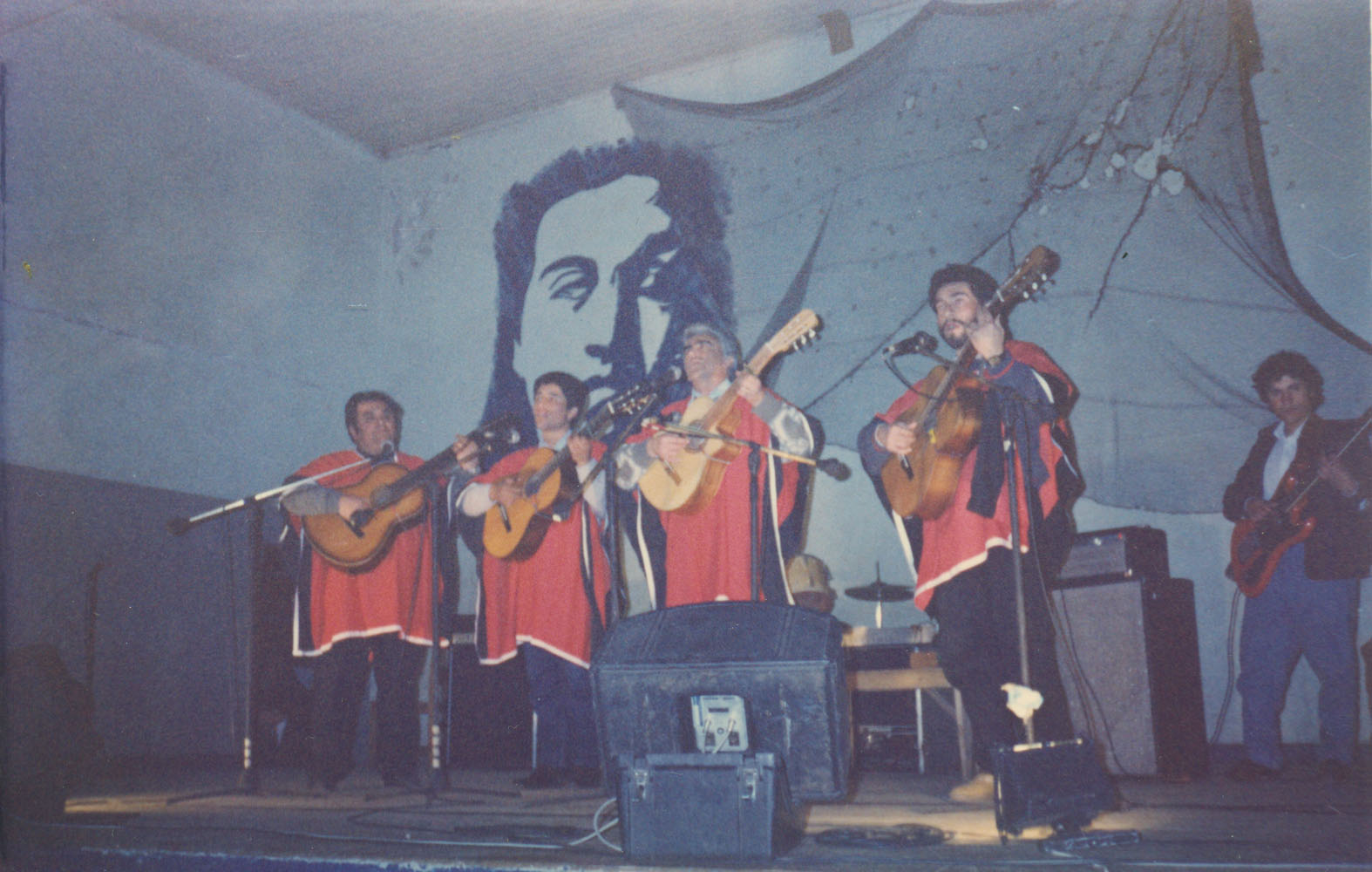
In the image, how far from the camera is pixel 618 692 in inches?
96.4

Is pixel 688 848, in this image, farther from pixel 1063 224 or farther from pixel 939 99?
pixel 939 99

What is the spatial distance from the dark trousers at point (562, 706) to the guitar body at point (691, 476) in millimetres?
755

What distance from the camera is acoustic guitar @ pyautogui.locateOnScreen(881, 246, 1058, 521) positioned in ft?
9.90

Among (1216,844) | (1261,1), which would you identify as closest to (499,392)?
(1261,1)

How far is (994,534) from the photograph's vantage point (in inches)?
118

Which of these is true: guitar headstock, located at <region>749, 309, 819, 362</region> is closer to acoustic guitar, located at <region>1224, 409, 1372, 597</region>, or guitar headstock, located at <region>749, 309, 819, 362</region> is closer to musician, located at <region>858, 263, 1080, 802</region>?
musician, located at <region>858, 263, 1080, 802</region>

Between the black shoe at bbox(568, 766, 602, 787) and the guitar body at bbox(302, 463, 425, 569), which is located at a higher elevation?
the guitar body at bbox(302, 463, 425, 569)

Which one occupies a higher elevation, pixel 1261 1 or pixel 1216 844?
pixel 1261 1

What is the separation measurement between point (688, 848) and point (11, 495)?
13.7ft

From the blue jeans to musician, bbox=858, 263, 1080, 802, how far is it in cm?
130

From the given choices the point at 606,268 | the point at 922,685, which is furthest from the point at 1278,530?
the point at 606,268

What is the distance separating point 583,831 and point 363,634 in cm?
196

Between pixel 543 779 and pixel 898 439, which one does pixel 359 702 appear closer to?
pixel 543 779

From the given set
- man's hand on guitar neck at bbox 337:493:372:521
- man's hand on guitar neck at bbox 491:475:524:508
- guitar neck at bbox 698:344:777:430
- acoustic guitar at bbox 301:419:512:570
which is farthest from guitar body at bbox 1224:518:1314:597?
man's hand on guitar neck at bbox 337:493:372:521
